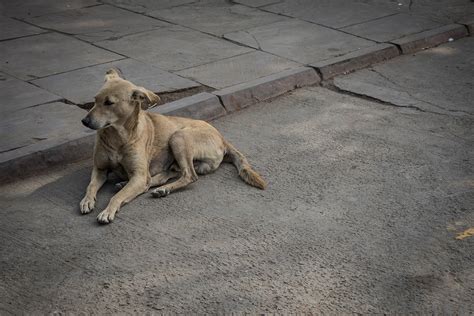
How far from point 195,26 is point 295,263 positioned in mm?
5778

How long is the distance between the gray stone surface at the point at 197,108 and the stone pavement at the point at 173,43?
319 mm

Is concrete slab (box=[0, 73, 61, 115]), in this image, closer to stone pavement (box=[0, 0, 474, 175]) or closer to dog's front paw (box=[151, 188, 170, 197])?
stone pavement (box=[0, 0, 474, 175])

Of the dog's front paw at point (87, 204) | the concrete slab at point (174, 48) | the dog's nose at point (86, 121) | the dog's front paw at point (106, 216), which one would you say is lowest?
the dog's front paw at point (87, 204)

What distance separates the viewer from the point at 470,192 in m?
6.38

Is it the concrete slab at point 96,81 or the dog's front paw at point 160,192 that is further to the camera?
the concrete slab at point 96,81

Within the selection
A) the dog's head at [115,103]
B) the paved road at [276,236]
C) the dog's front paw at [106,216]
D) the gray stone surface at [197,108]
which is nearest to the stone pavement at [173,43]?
the gray stone surface at [197,108]

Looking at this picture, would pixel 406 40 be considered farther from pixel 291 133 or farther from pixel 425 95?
pixel 291 133

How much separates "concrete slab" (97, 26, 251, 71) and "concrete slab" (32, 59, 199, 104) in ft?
0.95

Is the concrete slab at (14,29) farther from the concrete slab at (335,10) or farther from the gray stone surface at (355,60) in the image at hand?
the gray stone surface at (355,60)

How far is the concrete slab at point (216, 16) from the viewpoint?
10492 millimetres

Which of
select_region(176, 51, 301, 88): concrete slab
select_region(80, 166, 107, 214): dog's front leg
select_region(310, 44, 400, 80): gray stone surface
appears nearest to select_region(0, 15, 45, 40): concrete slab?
select_region(176, 51, 301, 88): concrete slab

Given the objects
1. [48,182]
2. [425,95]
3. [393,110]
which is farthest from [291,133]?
[48,182]

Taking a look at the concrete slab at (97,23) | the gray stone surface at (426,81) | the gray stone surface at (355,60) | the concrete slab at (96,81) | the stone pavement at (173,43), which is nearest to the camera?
the stone pavement at (173,43)

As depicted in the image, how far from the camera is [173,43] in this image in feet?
32.1
